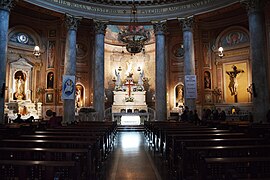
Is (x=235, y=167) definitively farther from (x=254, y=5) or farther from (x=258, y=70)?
(x=254, y=5)

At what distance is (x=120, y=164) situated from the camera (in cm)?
633

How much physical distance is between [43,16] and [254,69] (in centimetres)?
1651

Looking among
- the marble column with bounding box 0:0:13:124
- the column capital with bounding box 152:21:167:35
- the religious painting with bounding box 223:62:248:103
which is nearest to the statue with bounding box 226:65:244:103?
the religious painting with bounding box 223:62:248:103

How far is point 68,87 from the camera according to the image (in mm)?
16297

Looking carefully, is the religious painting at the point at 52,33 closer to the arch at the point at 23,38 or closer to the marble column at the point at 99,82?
the arch at the point at 23,38

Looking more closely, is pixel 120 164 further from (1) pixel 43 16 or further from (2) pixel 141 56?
(2) pixel 141 56

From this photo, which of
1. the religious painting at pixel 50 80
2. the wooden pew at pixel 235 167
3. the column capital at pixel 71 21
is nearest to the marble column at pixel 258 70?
the wooden pew at pixel 235 167

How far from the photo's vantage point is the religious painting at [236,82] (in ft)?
65.1

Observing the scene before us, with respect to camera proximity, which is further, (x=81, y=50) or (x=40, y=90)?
(x=81, y=50)

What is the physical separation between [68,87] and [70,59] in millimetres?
2437

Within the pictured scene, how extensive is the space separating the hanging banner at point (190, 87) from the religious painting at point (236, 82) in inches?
229

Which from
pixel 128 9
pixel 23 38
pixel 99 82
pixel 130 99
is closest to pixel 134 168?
pixel 99 82

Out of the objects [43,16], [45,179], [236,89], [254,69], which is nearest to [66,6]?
[43,16]

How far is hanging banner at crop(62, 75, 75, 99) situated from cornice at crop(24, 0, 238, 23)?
218 inches
